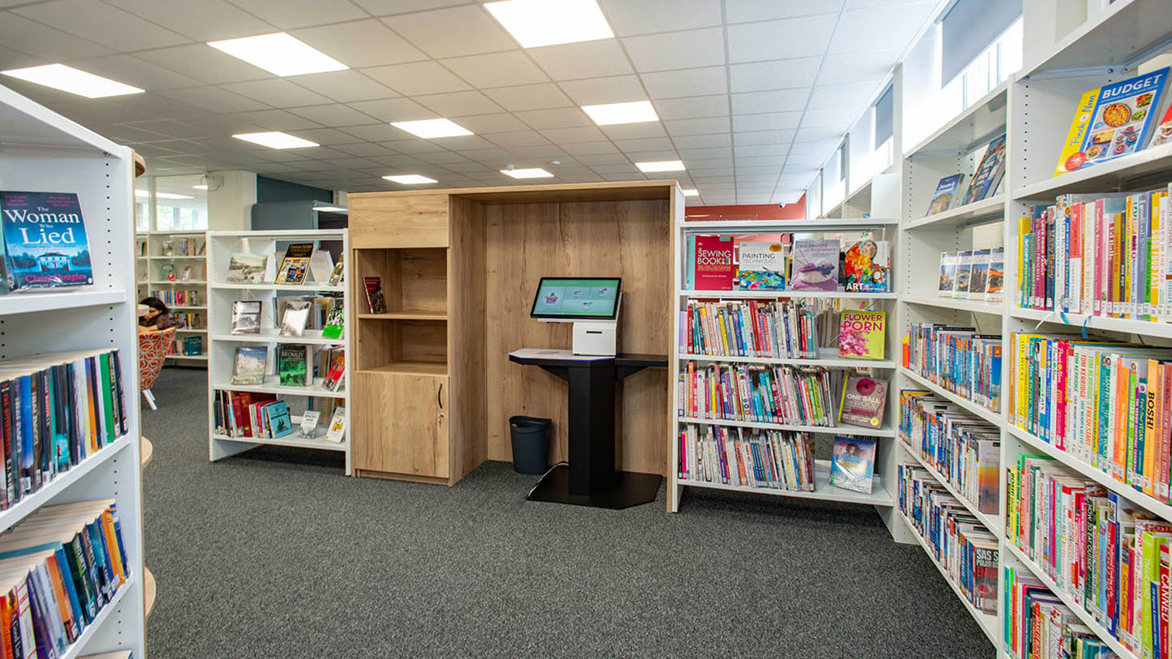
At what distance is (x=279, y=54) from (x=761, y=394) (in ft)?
12.9

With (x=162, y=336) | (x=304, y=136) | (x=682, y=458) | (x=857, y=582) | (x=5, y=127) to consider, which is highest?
(x=304, y=136)

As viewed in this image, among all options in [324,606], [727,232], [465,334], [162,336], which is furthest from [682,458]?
[162,336]

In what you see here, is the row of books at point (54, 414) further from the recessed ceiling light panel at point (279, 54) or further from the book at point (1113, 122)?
the recessed ceiling light panel at point (279, 54)

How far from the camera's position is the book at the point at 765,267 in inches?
116

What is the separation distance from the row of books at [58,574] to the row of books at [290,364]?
2.64 metres

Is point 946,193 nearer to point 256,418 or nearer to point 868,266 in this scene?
point 868,266

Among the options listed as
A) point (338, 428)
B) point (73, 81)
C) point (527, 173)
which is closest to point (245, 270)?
point (338, 428)

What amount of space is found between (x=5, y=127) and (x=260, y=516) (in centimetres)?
246

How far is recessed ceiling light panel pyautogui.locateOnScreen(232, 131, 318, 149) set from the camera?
6.38 meters

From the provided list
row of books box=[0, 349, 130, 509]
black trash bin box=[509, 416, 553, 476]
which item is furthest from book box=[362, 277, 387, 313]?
row of books box=[0, 349, 130, 509]

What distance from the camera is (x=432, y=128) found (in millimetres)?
6102

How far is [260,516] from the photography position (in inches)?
121

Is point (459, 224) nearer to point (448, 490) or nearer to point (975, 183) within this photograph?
point (448, 490)

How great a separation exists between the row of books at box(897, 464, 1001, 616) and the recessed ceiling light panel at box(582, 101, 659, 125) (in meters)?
3.86
